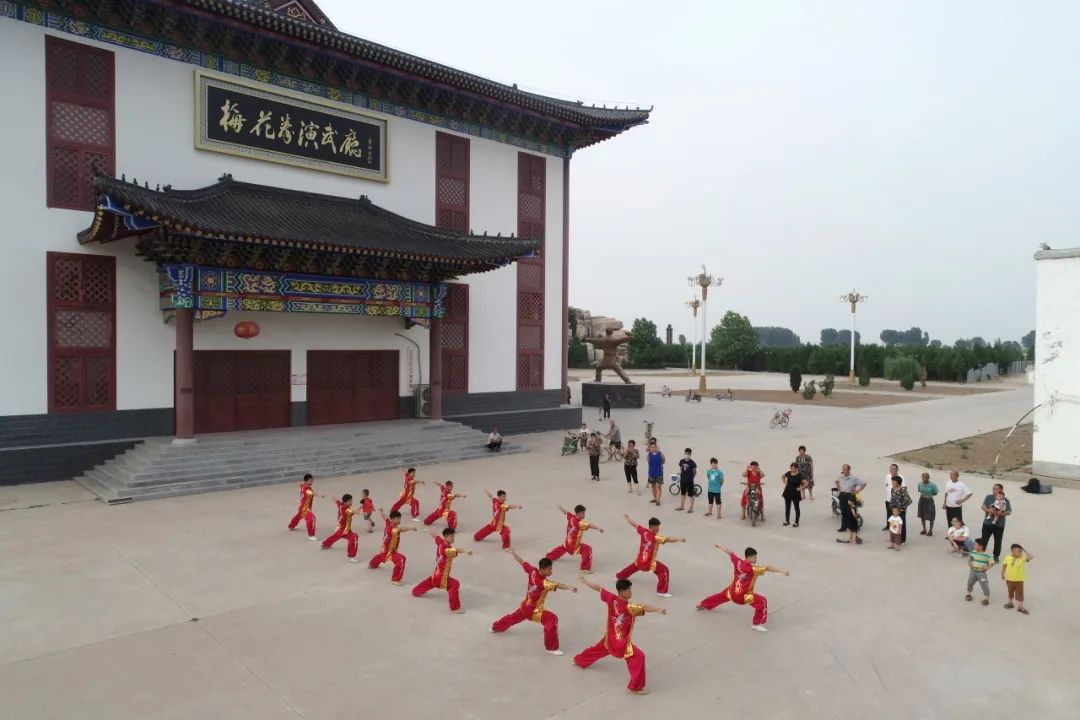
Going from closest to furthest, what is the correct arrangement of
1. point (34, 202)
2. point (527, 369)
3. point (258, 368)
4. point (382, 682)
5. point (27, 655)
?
point (382, 682) → point (27, 655) → point (34, 202) → point (258, 368) → point (527, 369)

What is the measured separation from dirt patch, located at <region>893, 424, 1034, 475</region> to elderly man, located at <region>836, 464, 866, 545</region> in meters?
8.70

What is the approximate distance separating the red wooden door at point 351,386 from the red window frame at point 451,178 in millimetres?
4990

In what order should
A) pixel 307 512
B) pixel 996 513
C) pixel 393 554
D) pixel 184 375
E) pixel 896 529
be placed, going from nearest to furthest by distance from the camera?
pixel 393 554
pixel 996 513
pixel 896 529
pixel 307 512
pixel 184 375

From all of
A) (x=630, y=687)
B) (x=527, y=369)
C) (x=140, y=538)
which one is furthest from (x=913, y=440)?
(x=140, y=538)

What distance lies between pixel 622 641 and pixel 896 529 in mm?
6788

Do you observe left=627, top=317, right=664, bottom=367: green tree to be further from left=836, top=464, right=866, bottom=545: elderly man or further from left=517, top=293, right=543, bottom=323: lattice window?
left=836, top=464, right=866, bottom=545: elderly man

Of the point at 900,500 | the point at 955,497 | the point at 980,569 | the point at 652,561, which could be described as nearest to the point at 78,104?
the point at 652,561

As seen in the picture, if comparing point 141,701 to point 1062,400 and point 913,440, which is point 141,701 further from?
point 913,440

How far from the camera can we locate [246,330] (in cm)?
1820

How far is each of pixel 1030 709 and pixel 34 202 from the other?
64.9ft

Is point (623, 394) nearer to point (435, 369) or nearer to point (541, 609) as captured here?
point (435, 369)

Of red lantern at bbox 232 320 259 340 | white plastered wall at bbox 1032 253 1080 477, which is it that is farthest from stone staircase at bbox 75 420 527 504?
white plastered wall at bbox 1032 253 1080 477

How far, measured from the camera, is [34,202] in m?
15.5

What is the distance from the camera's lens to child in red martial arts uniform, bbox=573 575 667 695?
252 inches
